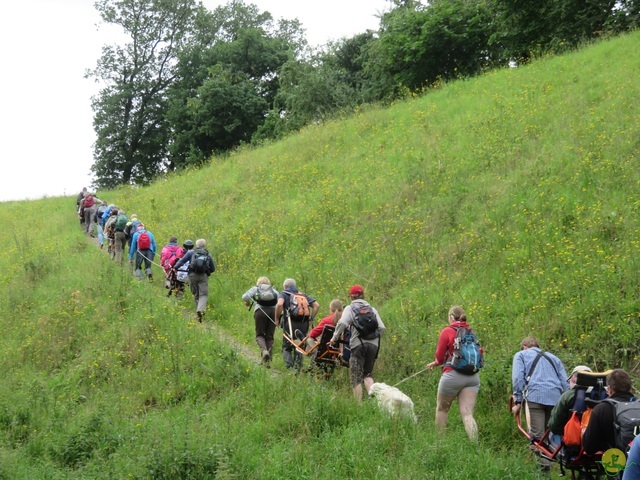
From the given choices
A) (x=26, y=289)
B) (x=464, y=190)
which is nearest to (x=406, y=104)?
(x=464, y=190)

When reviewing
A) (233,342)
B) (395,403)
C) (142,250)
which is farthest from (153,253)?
(395,403)

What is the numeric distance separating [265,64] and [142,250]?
96.8 ft

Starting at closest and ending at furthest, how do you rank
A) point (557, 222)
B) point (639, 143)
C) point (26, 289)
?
point (557, 222) → point (639, 143) → point (26, 289)

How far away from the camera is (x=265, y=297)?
1224 centimetres

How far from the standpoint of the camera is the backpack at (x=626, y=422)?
623 cm

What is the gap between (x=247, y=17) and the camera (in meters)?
50.1

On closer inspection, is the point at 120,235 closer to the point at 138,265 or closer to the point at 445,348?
the point at 138,265

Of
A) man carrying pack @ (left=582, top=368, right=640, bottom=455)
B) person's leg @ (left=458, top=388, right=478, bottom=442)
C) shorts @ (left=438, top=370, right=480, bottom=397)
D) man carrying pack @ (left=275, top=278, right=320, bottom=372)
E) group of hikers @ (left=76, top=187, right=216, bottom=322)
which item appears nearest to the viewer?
man carrying pack @ (left=582, top=368, right=640, bottom=455)

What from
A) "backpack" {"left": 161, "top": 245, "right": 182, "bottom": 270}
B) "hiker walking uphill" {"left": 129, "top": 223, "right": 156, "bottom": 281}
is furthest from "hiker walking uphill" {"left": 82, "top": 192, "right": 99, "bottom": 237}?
"backpack" {"left": 161, "top": 245, "right": 182, "bottom": 270}

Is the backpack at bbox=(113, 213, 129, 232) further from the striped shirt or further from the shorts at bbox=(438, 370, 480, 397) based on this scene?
the striped shirt

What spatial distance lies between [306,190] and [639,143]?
9512 mm

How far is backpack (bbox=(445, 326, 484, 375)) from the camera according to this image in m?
8.40

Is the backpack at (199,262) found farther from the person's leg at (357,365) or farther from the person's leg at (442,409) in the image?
the person's leg at (442,409)

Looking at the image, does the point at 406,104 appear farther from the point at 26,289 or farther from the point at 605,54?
the point at 26,289
